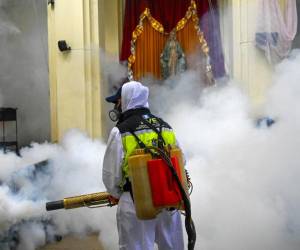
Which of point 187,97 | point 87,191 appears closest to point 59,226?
point 87,191

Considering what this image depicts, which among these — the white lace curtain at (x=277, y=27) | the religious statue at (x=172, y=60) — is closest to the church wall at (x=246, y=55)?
the white lace curtain at (x=277, y=27)

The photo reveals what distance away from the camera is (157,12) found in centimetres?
765

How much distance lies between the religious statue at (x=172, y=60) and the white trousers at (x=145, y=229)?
4636 mm

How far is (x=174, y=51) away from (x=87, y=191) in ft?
10.5

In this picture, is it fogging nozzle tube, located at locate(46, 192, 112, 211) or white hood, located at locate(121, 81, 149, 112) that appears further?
fogging nozzle tube, located at locate(46, 192, 112, 211)

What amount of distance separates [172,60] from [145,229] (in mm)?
4872

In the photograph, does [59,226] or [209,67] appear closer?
[59,226]

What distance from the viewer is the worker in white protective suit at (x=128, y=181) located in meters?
3.11

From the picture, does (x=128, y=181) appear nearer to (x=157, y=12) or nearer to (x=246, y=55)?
(x=246, y=55)

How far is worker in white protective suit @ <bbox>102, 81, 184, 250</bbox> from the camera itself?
3.11 metres

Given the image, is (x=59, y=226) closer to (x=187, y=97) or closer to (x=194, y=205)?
(x=194, y=205)

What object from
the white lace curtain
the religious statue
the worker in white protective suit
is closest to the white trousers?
the worker in white protective suit

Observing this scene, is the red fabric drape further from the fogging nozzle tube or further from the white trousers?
the white trousers

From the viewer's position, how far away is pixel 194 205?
484 centimetres
